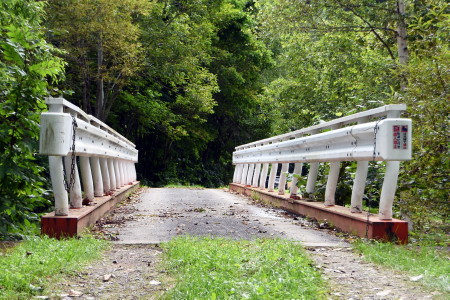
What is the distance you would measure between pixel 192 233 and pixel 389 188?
7.84ft

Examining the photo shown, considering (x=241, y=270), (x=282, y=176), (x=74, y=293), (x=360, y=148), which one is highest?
(x=360, y=148)

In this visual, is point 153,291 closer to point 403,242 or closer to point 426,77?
point 403,242

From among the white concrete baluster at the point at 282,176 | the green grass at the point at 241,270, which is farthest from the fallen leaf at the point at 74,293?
the white concrete baluster at the point at 282,176

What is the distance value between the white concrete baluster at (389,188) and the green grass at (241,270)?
43.1 inches

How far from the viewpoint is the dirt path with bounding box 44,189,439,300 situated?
3.96m

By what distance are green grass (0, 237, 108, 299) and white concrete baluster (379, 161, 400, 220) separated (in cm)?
301

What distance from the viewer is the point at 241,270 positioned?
436cm

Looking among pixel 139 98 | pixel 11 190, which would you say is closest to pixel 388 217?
pixel 11 190

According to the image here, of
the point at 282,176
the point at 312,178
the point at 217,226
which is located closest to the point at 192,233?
the point at 217,226

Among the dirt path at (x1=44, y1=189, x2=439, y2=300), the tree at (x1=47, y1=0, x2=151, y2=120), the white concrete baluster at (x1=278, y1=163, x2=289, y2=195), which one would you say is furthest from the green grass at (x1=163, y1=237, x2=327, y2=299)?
the tree at (x1=47, y1=0, x2=151, y2=120)

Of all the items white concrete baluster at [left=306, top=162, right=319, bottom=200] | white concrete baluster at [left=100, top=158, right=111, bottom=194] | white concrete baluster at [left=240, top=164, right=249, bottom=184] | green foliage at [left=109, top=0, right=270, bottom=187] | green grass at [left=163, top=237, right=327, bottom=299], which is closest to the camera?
green grass at [left=163, top=237, right=327, bottom=299]

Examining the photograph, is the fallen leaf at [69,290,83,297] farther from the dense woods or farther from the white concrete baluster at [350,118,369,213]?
the white concrete baluster at [350,118,369,213]

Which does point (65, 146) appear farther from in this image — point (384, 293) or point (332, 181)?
point (332, 181)

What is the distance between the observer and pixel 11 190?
656cm
